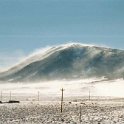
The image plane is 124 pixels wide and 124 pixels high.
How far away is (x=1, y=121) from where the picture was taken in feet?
146

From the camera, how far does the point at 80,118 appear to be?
46.6m

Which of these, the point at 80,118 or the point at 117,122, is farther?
the point at 80,118

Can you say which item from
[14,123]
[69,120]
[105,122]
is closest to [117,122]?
[105,122]

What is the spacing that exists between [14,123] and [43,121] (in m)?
3.09

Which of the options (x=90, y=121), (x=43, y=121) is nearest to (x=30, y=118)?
(x=43, y=121)

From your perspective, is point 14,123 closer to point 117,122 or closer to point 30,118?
point 30,118

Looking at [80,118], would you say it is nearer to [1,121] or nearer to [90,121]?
[90,121]

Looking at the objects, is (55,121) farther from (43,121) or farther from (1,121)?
(1,121)

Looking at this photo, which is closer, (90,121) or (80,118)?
(90,121)

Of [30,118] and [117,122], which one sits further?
[30,118]

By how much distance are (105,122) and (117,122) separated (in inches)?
41.8

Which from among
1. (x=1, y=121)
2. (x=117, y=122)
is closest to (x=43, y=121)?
(x=1, y=121)

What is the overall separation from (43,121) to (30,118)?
354 centimetres

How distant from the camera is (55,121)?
145ft
